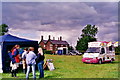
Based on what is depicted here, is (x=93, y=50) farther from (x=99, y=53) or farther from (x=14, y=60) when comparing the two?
(x=14, y=60)

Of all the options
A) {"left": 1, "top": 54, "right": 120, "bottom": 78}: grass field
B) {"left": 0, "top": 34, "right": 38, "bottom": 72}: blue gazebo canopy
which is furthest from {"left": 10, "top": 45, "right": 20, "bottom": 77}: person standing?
{"left": 0, "top": 34, "right": 38, "bottom": 72}: blue gazebo canopy

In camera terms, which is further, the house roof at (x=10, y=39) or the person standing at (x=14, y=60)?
the house roof at (x=10, y=39)

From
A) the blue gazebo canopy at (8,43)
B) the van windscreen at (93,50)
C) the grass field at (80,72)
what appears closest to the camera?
the grass field at (80,72)

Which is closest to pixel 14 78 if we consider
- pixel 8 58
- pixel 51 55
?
pixel 8 58

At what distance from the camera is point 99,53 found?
16562mm

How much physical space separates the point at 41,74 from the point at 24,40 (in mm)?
2678

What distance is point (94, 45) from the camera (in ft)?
56.4

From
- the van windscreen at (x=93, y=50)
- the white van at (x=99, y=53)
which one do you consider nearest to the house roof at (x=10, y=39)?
the white van at (x=99, y=53)

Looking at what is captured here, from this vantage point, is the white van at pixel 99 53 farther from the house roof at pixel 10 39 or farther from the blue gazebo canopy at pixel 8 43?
the house roof at pixel 10 39

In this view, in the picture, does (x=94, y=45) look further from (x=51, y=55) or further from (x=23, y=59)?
(x=23, y=59)

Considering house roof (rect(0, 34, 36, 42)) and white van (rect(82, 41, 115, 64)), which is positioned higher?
house roof (rect(0, 34, 36, 42))

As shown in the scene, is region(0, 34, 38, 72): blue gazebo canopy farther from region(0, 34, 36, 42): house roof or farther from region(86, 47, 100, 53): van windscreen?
region(86, 47, 100, 53): van windscreen

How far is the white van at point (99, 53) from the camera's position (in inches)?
643

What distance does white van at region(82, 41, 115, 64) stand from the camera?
16344 millimetres
